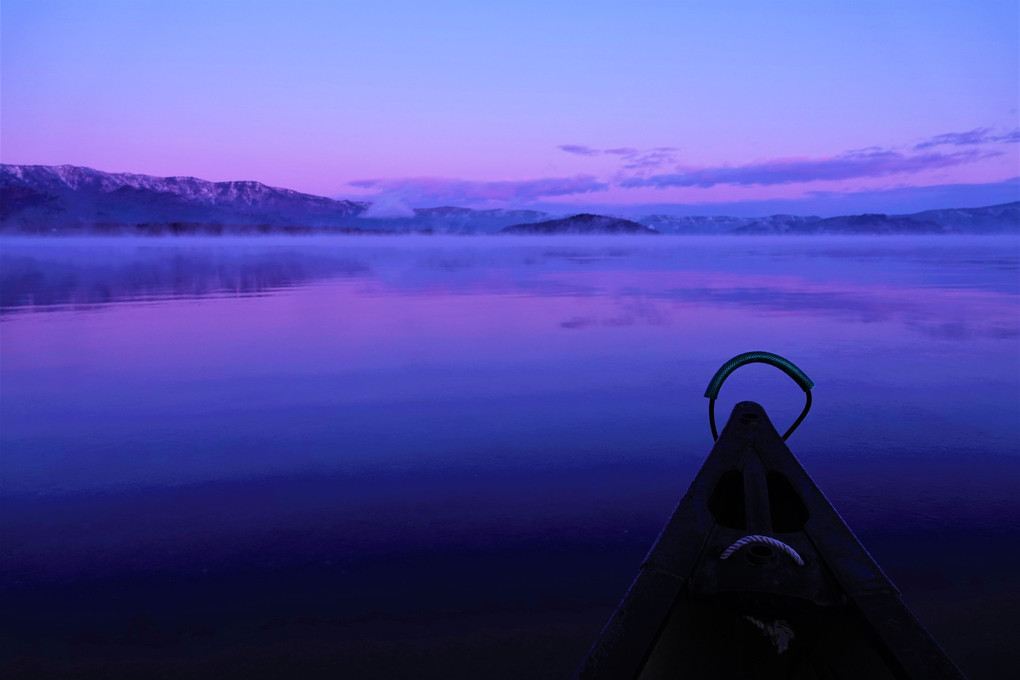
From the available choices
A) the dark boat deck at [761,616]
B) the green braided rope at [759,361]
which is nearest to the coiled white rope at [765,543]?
the dark boat deck at [761,616]

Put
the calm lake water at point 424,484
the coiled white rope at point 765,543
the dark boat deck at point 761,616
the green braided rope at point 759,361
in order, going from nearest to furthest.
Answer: the dark boat deck at point 761,616 < the coiled white rope at point 765,543 < the calm lake water at point 424,484 < the green braided rope at point 759,361

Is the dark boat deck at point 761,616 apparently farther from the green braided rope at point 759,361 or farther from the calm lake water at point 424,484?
the green braided rope at point 759,361

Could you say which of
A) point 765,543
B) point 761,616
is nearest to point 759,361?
point 765,543

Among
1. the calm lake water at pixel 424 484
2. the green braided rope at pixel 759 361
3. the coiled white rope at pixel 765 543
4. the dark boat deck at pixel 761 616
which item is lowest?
the calm lake water at pixel 424 484

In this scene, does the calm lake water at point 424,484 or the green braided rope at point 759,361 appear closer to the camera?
the calm lake water at point 424,484

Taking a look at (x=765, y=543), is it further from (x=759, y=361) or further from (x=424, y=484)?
(x=424, y=484)

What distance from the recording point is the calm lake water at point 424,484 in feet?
11.2

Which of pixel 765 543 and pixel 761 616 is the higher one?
pixel 765 543

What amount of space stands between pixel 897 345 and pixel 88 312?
16594mm

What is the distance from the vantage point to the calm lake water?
342 centimetres

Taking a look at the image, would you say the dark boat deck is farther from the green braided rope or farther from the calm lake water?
the green braided rope

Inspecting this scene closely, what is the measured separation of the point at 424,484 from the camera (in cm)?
526

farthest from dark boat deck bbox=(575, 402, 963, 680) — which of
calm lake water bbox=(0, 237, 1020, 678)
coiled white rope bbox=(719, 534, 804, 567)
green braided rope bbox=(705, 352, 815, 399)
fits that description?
green braided rope bbox=(705, 352, 815, 399)

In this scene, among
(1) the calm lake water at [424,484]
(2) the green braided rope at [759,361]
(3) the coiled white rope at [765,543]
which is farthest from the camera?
(2) the green braided rope at [759,361]
